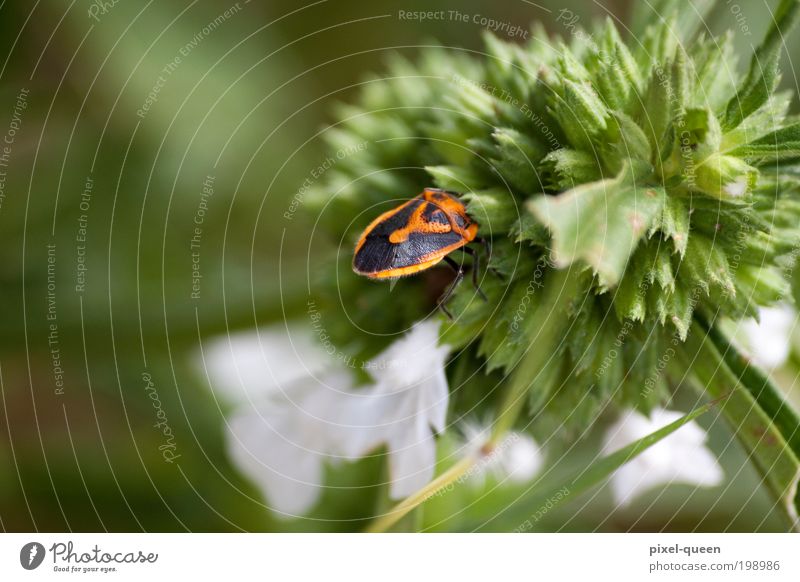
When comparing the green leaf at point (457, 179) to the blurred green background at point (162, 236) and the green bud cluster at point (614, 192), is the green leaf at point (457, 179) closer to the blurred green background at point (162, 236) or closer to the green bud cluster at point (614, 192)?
the green bud cluster at point (614, 192)

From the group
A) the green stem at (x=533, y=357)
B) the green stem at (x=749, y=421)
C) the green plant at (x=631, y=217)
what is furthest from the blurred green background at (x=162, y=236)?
the green stem at (x=749, y=421)

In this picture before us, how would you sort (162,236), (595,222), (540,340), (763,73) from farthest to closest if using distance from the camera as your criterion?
(162,236) → (540,340) → (763,73) → (595,222)

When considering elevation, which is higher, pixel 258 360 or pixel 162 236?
pixel 162 236

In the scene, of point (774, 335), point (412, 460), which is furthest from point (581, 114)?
point (774, 335)

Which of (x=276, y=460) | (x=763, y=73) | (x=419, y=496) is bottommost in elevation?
(x=419, y=496)

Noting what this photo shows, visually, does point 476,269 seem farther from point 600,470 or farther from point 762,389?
point 762,389

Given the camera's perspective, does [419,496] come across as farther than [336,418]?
No

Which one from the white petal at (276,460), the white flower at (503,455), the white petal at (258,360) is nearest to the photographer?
the white flower at (503,455)

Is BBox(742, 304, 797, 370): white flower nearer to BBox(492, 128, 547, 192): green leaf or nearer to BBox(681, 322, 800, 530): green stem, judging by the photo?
BBox(681, 322, 800, 530): green stem
